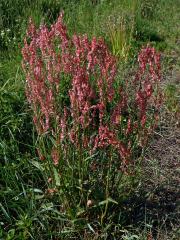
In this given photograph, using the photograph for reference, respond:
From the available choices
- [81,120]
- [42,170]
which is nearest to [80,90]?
[81,120]

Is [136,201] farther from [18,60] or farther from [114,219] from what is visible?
[18,60]

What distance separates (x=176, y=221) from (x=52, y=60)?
4.32ft

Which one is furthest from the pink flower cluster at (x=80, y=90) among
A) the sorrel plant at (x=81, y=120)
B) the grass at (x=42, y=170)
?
the grass at (x=42, y=170)

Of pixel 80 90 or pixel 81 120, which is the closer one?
pixel 80 90

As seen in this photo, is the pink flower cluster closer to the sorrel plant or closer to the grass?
the sorrel plant

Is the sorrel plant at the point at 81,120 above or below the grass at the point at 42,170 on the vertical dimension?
above

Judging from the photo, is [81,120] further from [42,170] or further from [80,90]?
[42,170]

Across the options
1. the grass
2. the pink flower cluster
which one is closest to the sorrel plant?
the pink flower cluster

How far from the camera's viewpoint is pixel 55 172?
8.75ft

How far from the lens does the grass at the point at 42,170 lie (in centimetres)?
276

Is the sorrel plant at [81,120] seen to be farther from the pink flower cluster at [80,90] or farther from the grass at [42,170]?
the grass at [42,170]

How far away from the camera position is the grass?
2764 millimetres

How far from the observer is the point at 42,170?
9.08ft

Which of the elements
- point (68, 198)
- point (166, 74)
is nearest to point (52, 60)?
point (68, 198)
